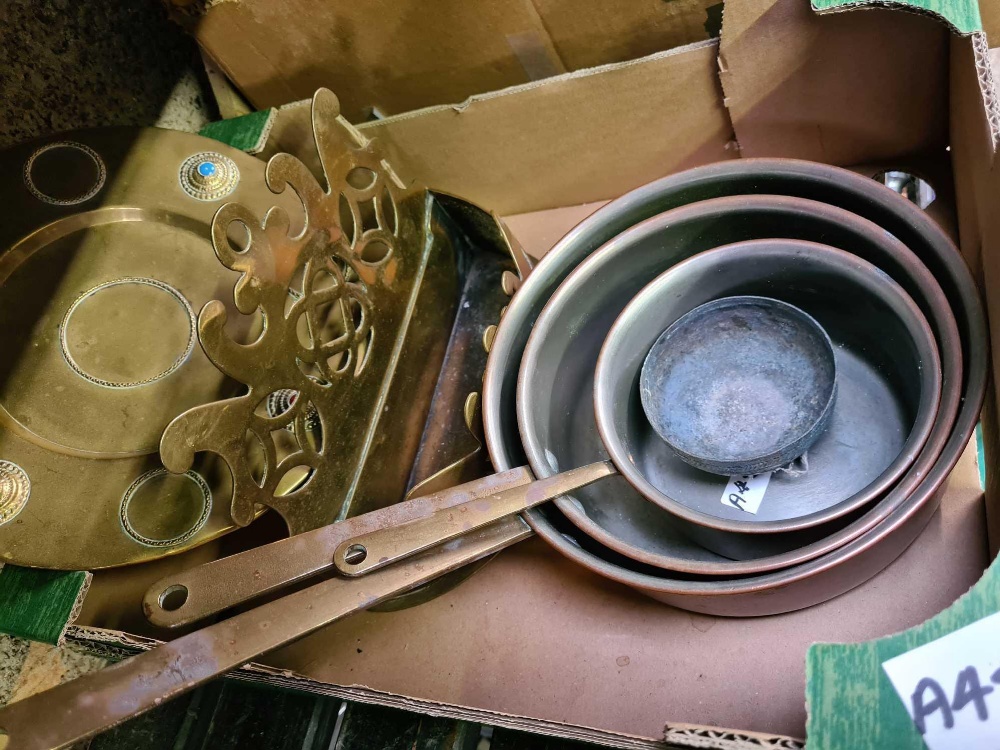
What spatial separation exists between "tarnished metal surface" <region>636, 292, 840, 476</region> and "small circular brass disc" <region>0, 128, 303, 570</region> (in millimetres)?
371

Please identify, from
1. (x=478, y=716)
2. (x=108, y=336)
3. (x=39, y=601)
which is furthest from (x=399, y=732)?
(x=108, y=336)

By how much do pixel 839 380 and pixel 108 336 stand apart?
24.9 inches

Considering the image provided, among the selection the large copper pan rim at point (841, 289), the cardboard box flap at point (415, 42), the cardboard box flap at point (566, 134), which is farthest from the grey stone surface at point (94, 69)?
the large copper pan rim at point (841, 289)

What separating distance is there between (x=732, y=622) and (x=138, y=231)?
622mm

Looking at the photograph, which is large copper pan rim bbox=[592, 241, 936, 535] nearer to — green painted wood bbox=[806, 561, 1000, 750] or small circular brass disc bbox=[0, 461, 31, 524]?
green painted wood bbox=[806, 561, 1000, 750]

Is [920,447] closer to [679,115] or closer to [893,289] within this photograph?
[893,289]


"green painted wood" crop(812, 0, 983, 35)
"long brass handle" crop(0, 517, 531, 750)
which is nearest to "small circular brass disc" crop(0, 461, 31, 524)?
"long brass handle" crop(0, 517, 531, 750)

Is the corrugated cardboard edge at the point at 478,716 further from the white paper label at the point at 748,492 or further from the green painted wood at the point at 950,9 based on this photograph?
the green painted wood at the point at 950,9

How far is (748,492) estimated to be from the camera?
26.4 inches

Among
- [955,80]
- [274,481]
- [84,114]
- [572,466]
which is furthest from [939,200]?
[84,114]

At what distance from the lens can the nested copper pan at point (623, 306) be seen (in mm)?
532

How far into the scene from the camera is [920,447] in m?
0.53

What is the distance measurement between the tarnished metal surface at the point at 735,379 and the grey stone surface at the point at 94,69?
1.96ft

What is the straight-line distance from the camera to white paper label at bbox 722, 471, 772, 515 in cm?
67
